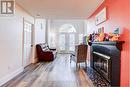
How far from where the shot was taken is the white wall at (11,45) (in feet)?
15.1

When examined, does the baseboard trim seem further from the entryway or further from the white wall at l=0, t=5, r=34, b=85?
the entryway

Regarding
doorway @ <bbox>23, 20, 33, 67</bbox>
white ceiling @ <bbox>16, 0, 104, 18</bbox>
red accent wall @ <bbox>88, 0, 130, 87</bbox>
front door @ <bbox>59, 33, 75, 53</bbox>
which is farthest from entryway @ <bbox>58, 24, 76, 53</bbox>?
red accent wall @ <bbox>88, 0, 130, 87</bbox>

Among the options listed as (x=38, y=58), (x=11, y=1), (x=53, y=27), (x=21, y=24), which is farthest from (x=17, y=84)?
(x=53, y=27)

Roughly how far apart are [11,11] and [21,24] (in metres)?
2.03

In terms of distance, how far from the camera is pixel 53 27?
606 inches

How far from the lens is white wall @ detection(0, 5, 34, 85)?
15.1 ft

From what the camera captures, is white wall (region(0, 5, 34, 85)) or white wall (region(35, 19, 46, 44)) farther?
white wall (region(35, 19, 46, 44))

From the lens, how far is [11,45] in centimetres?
530

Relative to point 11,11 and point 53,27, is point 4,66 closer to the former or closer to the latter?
point 11,11

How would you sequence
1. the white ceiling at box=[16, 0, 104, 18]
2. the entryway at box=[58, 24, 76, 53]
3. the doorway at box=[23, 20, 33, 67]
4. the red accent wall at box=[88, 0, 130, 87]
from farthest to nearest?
the entryway at box=[58, 24, 76, 53] → the doorway at box=[23, 20, 33, 67] → the white ceiling at box=[16, 0, 104, 18] → the red accent wall at box=[88, 0, 130, 87]

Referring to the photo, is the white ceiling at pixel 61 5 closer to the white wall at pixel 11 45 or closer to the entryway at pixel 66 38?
the white wall at pixel 11 45

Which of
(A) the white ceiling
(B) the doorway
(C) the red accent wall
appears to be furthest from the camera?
(B) the doorway

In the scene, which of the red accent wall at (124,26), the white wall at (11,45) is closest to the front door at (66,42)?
the white wall at (11,45)

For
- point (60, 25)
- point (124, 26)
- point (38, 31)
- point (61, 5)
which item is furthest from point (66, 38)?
point (124, 26)
